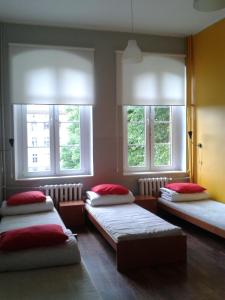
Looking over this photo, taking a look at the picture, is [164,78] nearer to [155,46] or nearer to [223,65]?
[155,46]

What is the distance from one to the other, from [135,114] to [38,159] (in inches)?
66.4

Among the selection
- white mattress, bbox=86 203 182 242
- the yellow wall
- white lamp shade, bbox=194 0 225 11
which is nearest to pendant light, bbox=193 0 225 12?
white lamp shade, bbox=194 0 225 11

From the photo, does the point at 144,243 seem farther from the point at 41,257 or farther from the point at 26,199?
the point at 26,199

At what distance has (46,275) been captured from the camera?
7.79 ft

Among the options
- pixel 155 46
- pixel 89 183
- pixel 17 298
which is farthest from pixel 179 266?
pixel 155 46

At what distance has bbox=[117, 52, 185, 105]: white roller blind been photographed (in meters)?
4.98

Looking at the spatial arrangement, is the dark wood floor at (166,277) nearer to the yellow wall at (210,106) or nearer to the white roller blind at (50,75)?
the yellow wall at (210,106)

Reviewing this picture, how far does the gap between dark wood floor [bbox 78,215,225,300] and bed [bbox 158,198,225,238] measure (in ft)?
0.78

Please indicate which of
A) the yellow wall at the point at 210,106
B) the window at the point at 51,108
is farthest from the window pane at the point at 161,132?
the window at the point at 51,108

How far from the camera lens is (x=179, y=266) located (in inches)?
125

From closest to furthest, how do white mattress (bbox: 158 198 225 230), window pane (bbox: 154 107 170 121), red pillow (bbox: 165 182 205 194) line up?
white mattress (bbox: 158 198 225 230), red pillow (bbox: 165 182 205 194), window pane (bbox: 154 107 170 121)

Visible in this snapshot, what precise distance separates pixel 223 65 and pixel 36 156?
9.82ft

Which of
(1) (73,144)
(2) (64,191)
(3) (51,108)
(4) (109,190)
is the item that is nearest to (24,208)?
(2) (64,191)

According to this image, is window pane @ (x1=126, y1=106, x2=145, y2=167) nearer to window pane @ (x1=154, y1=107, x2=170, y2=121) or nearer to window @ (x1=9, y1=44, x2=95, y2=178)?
window pane @ (x1=154, y1=107, x2=170, y2=121)
